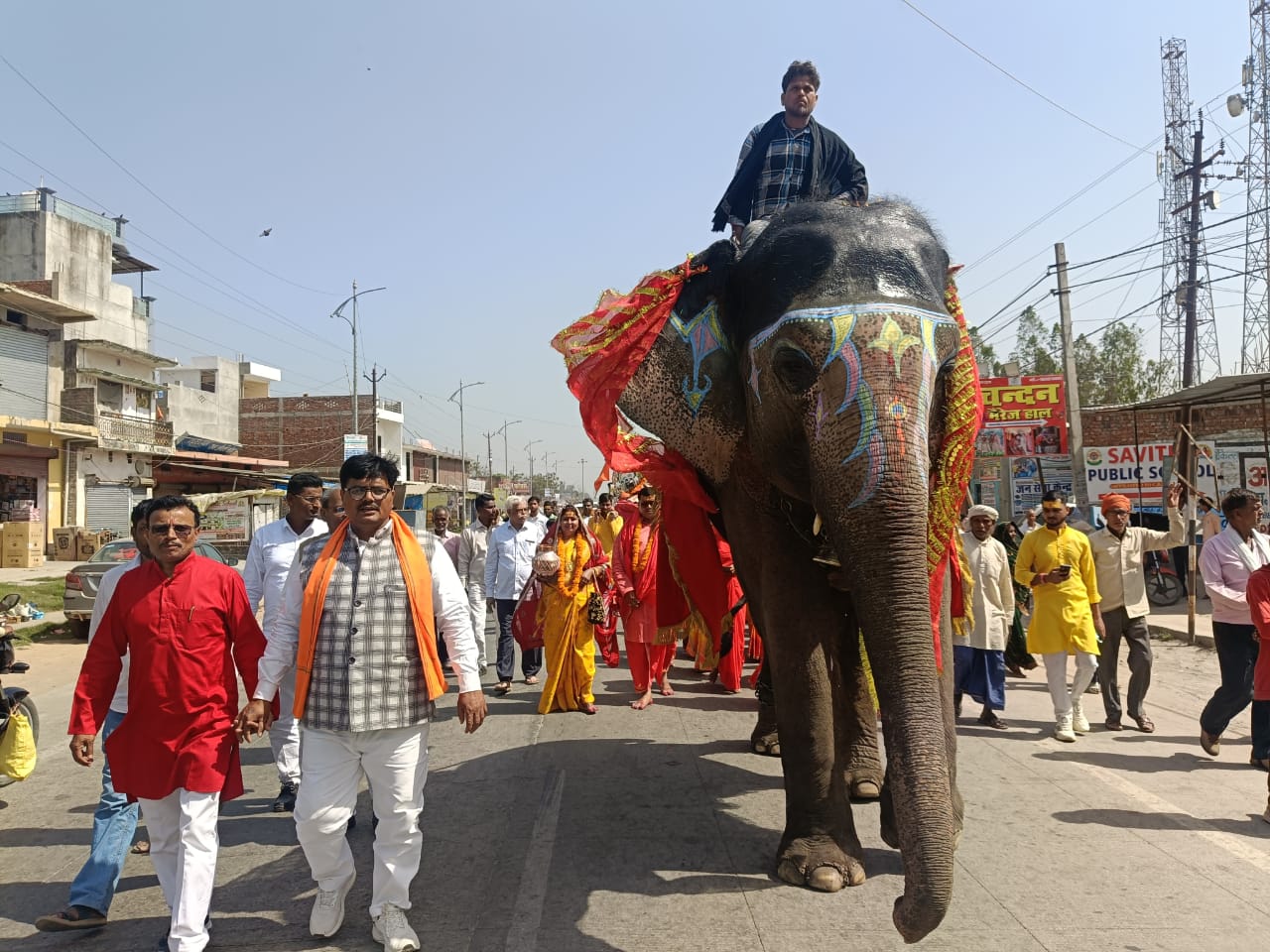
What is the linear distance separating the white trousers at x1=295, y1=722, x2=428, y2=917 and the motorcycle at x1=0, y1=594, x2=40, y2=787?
2.64m

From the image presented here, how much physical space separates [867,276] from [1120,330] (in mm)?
38130

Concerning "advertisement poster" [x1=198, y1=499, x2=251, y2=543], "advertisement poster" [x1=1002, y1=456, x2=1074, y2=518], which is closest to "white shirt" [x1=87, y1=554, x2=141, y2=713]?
"advertisement poster" [x1=198, y1=499, x2=251, y2=543]

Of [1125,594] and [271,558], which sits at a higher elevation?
[271,558]

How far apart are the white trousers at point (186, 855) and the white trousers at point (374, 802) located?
332mm

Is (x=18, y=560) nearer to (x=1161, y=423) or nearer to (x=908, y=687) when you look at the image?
(x=908, y=687)

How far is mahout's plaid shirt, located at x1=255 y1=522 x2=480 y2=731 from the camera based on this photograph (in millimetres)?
3342

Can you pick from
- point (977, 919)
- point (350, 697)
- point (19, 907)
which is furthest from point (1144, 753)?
point (19, 907)

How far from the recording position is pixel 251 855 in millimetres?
4332

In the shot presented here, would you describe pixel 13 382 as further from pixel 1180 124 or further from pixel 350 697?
pixel 1180 124

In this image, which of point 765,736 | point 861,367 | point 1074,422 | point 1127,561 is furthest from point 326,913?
point 1074,422

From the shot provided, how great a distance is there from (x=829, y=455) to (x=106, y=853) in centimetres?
348

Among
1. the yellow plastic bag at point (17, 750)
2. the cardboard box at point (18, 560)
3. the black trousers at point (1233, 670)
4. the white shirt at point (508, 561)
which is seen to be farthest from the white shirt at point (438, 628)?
the cardboard box at point (18, 560)

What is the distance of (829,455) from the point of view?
10.5ft

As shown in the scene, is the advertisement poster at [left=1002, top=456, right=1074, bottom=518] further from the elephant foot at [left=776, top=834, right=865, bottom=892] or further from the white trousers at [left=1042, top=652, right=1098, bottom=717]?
the elephant foot at [left=776, top=834, right=865, bottom=892]
